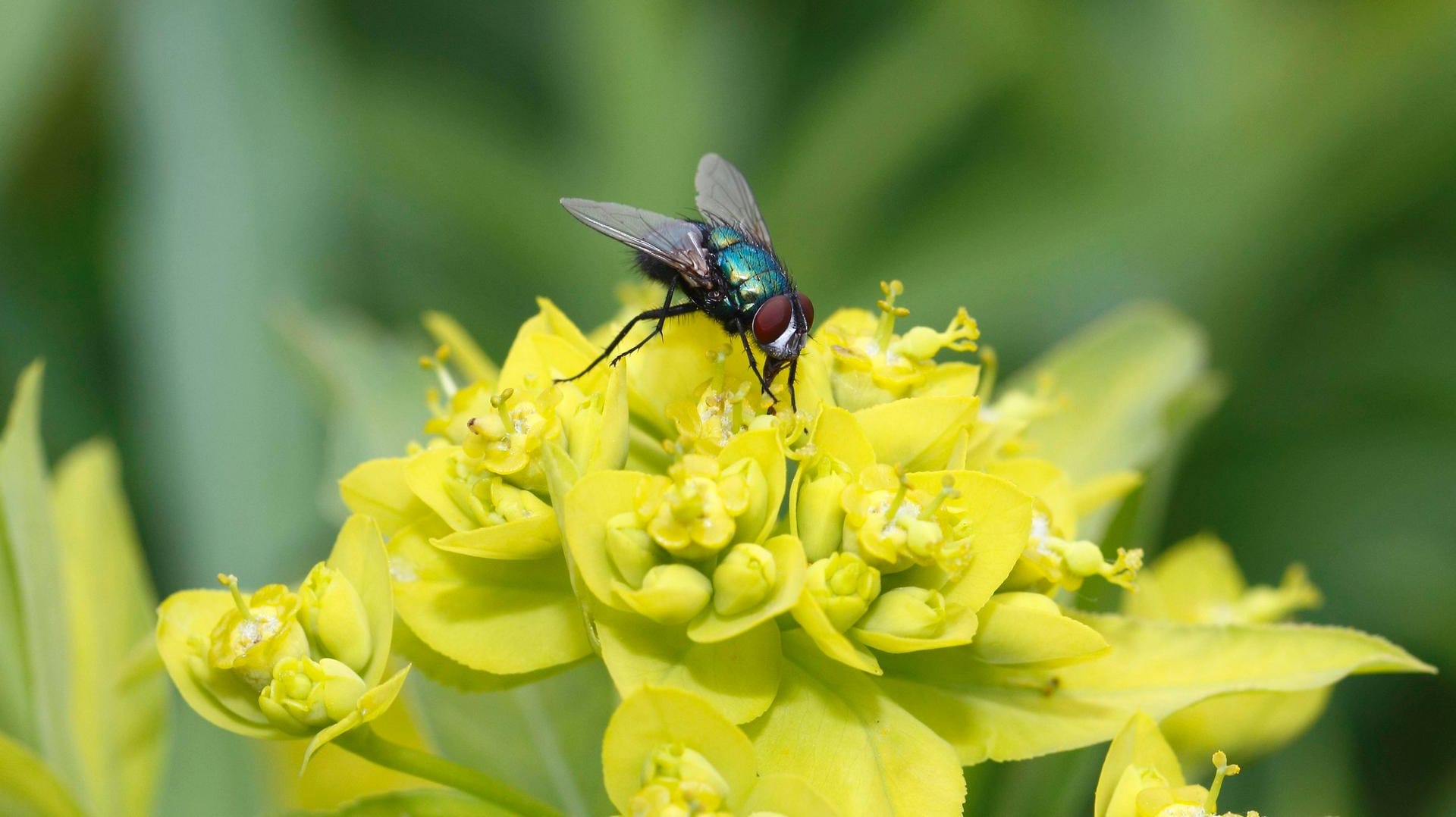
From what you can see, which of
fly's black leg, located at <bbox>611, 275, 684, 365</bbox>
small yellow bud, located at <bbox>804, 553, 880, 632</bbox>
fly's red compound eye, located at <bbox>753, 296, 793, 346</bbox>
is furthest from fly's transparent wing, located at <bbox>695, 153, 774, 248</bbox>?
small yellow bud, located at <bbox>804, 553, 880, 632</bbox>

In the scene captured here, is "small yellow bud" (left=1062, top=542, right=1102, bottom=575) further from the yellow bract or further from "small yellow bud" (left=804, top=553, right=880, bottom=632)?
the yellow bract

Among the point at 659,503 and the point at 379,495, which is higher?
the point at 659,503

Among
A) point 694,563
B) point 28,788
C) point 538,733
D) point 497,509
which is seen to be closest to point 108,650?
point 28,788

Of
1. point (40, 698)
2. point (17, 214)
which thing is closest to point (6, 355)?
point (17, 214)

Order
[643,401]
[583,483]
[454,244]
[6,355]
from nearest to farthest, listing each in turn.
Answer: [583,483], [643,401], [6,355], [454,244]

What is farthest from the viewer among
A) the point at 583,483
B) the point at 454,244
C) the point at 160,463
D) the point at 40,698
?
the point at 454,244

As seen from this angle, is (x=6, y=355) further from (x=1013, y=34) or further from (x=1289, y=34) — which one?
(x=1289, y=34)
